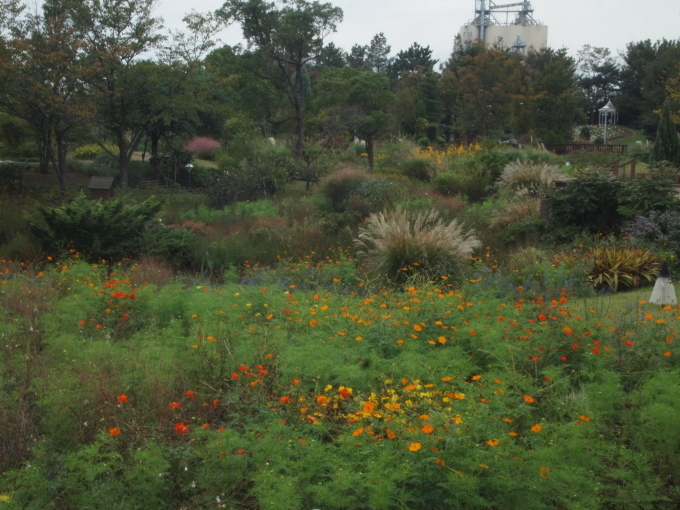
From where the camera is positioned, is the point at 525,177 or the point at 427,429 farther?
the point at 525,177

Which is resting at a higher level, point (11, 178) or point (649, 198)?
point (11, 178)

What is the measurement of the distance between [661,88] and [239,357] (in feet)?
155

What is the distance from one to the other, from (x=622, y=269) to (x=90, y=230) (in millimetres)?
8115

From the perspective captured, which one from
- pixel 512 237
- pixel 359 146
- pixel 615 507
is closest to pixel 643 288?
pixel 512 237

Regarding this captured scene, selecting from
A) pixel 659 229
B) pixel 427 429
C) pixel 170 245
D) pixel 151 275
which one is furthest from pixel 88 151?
pixel 427 429

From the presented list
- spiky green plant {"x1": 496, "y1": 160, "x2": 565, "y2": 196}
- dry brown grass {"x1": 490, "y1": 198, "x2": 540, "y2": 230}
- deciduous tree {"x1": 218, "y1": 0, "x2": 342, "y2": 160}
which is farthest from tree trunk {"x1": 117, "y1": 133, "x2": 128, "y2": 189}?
dry brown grass {"x1": 490, "y1": 198, "x2": 540, "y2": 230}

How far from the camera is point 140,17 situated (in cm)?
2095

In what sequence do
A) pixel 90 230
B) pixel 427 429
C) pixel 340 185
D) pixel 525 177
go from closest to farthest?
1. pixel 427 429
2. pixel 90 230
3. pixel 525 177
4. pixel 340 185

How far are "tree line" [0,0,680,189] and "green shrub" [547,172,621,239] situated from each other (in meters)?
13.2

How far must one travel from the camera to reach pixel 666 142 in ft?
83.2

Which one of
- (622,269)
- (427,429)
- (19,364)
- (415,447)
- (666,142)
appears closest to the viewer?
(415,447)

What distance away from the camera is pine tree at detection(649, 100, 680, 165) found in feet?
82.3

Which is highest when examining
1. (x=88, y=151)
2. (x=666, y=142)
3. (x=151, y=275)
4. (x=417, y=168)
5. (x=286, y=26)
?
(x=286, y=26)

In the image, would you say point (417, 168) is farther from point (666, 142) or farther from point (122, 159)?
point (666, 142)
